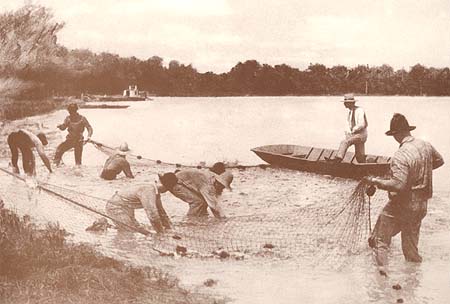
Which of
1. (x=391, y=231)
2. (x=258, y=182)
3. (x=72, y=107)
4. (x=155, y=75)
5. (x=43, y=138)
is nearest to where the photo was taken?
(x=391, y=231)

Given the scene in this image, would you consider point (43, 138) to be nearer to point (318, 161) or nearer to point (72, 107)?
point (72, 107)

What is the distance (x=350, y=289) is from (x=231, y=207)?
143cm

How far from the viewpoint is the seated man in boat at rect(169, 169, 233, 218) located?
5.06m

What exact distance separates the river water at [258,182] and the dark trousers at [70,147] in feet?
0.19

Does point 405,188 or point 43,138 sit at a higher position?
point 43,138

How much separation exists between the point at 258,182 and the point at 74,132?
170 centimetres

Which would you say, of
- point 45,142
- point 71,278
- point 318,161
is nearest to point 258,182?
point 318,161

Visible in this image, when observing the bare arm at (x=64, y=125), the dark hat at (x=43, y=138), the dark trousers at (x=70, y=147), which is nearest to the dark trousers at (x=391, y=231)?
the dark trousers at (x=70, y=147)

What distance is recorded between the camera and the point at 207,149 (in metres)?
5.21

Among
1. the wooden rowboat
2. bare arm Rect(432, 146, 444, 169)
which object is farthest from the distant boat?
bare arm Rect(432, 146, 444, 169)

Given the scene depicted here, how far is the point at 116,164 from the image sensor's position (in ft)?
17.8

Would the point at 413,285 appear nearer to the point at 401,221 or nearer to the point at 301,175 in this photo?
the point at 401,221

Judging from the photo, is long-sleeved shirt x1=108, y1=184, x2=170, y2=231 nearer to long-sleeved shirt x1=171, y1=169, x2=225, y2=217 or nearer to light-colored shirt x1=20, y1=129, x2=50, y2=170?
long-sleeved shirt x1=171, y1=169, x2=225, y2=217

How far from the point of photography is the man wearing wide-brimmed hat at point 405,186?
4105 millimetres
